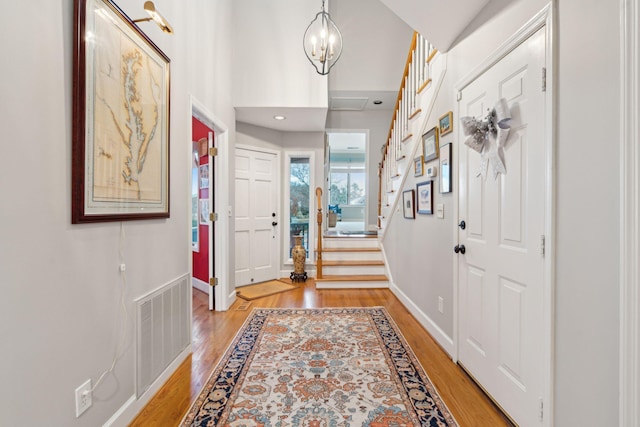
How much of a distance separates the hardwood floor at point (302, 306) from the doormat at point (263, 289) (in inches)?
5.5

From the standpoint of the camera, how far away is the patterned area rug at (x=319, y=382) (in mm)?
1624

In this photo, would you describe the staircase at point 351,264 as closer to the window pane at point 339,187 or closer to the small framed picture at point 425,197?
the small framed picture at point 425,197

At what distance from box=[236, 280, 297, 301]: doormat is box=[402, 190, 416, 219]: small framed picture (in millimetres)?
2036

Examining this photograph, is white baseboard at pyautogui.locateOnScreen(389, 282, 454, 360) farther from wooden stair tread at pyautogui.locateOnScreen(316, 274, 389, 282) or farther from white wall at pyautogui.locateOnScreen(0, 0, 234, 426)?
white wall at pyautogui.locateOnScreen(0, 0, 234, 426)

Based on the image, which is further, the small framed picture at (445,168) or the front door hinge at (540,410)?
the small framed picture at (445,168)

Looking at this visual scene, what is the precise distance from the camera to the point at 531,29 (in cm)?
140

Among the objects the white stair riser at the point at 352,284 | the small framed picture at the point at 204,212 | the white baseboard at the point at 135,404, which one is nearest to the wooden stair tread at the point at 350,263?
the white stair riser at the point at 352,284

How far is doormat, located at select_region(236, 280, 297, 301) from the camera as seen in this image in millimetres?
3914

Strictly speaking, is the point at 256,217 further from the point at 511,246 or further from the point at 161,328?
the point at 511,246

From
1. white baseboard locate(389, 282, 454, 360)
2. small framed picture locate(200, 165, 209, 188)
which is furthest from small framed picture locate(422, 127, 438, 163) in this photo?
small framed picture locate(200, 165, 209, 188)

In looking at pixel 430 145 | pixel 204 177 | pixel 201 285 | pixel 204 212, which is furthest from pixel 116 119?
pixel 201 285

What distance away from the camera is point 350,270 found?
445 cm
